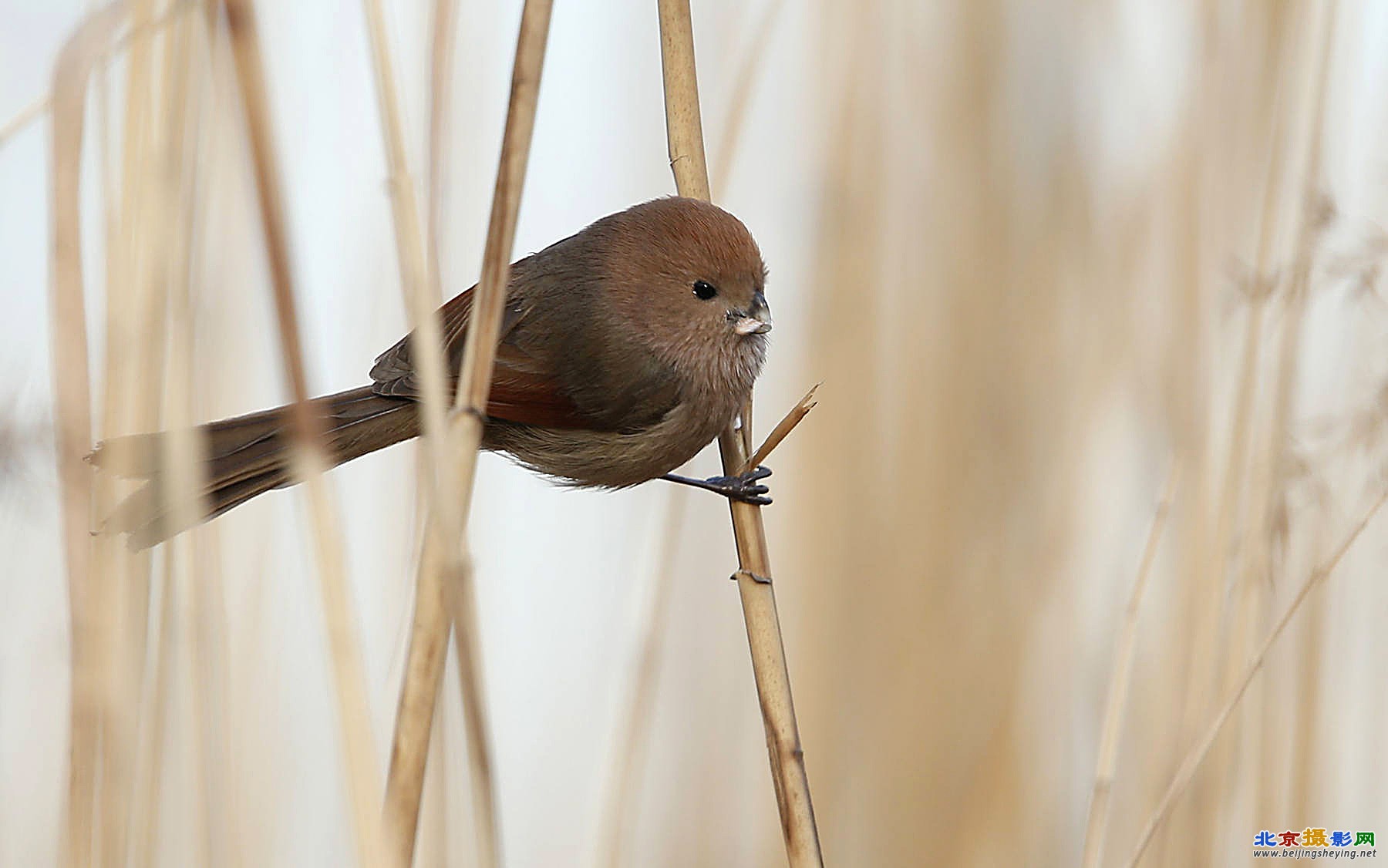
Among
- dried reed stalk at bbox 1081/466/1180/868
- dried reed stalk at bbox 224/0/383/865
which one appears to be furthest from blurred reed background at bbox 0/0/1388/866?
dried reed stalk at bbox 224/0/383/865

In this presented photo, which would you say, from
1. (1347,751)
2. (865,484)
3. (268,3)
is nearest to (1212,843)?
(1347,751)

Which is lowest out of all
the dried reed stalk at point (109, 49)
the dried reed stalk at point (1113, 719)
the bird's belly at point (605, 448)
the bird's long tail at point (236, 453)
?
the dried reed stalk at point (1113, 719)

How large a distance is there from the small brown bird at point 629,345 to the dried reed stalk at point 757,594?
0.19 m

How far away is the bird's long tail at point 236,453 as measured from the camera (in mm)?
944

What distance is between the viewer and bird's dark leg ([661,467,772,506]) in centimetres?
122

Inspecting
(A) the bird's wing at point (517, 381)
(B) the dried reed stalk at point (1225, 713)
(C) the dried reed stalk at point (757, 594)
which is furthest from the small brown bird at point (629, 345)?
(B) the dried reed stalk at point (1225, 713)

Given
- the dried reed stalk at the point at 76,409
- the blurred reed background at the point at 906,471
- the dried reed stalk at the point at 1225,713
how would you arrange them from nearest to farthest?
the dried reed stalk at the point at 76,409
the dried reed stalk at the point at 1225,713
the blurred reed background at the point at 906,471

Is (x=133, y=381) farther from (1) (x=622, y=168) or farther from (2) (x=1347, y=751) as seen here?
(2) (x=1347, y=751)

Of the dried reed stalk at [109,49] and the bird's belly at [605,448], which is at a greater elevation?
the dried reed stalk at [109,49]

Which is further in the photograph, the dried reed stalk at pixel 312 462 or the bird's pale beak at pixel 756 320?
the bird's pale beak at pixel 756 320

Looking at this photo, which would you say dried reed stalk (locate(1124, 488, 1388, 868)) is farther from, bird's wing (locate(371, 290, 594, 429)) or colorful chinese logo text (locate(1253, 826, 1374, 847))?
bird's wing (locate(371, 290, 594, 429))

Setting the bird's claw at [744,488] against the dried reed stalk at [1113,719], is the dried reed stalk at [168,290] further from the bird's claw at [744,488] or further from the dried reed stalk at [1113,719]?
the dried reed stalk at [1113,719]

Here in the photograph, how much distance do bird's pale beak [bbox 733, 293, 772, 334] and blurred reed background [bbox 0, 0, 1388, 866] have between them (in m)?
0.16

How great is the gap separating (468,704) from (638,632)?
0.57 metres
